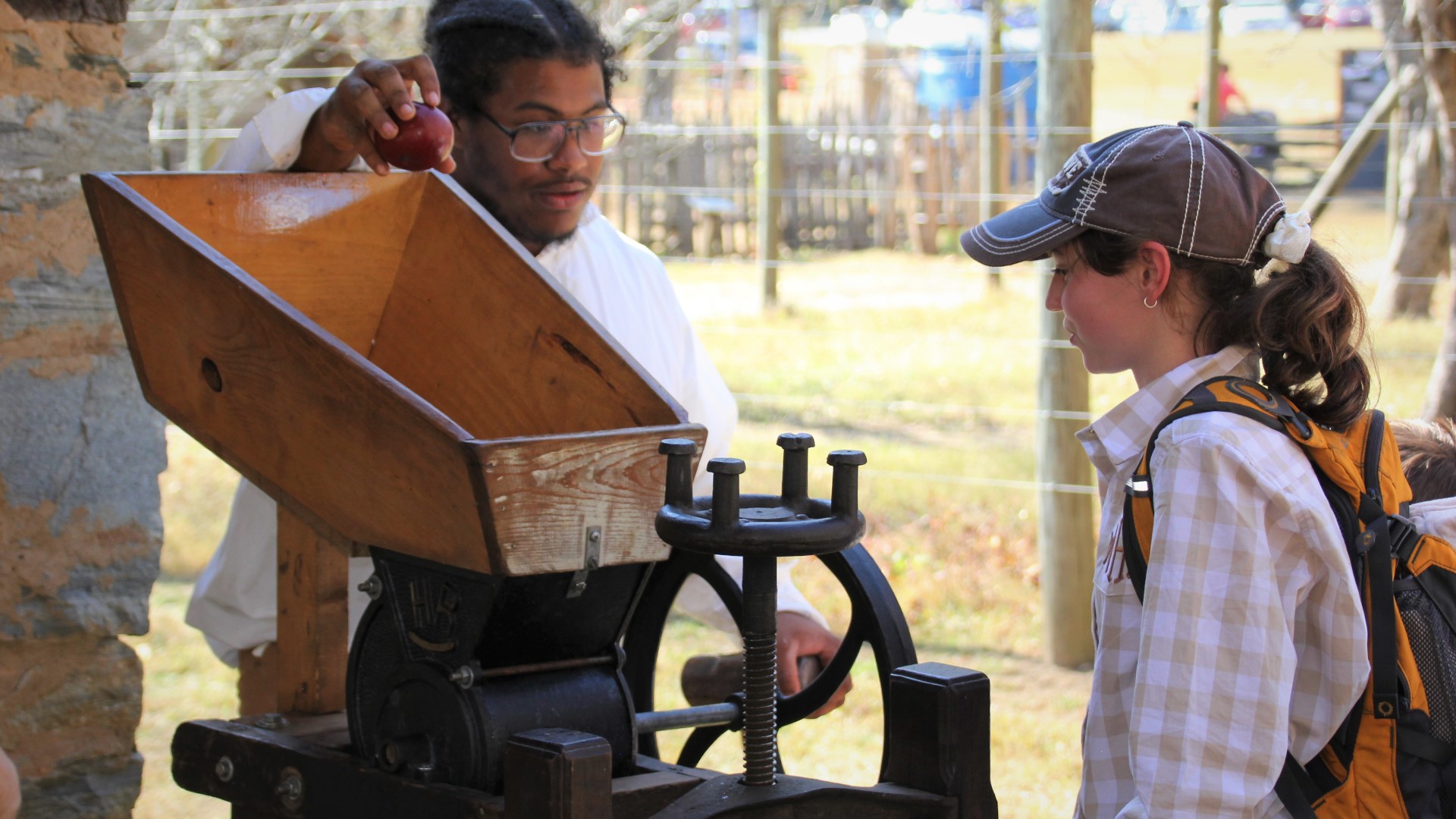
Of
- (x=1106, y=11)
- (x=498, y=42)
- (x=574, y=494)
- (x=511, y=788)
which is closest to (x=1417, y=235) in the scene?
(x=1106, y=11)

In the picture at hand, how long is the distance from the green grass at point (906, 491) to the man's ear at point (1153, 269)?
690 millimetres

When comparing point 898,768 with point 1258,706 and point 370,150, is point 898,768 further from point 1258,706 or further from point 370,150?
point 370,150

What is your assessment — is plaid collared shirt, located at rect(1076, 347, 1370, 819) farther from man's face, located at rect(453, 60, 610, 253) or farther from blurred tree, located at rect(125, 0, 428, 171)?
blurred tree, located at rect(125, 0, 428, 171)

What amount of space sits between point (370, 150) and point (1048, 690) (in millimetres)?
2565

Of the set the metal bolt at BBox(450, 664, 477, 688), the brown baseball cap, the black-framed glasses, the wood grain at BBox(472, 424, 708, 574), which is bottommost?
the metal bolt at BBox(450, 664, 477, 688)

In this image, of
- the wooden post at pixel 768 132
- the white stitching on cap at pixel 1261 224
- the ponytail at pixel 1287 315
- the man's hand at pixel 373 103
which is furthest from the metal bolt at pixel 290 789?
the wooden post at pixel 768 132

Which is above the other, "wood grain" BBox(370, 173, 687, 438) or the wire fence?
the wire fence

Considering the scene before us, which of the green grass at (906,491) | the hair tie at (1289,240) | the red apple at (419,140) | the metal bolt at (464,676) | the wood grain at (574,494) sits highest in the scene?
the red apple at (419,140)

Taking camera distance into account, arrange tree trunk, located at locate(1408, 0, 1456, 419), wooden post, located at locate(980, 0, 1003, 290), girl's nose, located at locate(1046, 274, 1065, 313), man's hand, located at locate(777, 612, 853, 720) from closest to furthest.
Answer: girl's nose, located at locate(1046, 274, 1065, 313) → man's hand, located at locate(777, 612, 853, 720) → tree trunk, located at locate(1408, 0, 1456, 419) → wooden post, located at locate(980, 0, 1003, 290)

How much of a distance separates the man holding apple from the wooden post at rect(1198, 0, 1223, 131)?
2.50 meters

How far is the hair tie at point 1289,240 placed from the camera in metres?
1.37

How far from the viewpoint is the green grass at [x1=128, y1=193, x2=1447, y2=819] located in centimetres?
350

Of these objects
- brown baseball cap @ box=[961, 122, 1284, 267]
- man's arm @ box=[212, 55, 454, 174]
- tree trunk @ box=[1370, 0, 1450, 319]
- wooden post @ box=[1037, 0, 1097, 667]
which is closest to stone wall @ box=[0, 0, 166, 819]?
man's arm @ box=[212, 55, 454, 174]

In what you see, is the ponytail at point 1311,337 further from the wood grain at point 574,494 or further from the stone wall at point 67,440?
the stone wall at point 67,440
